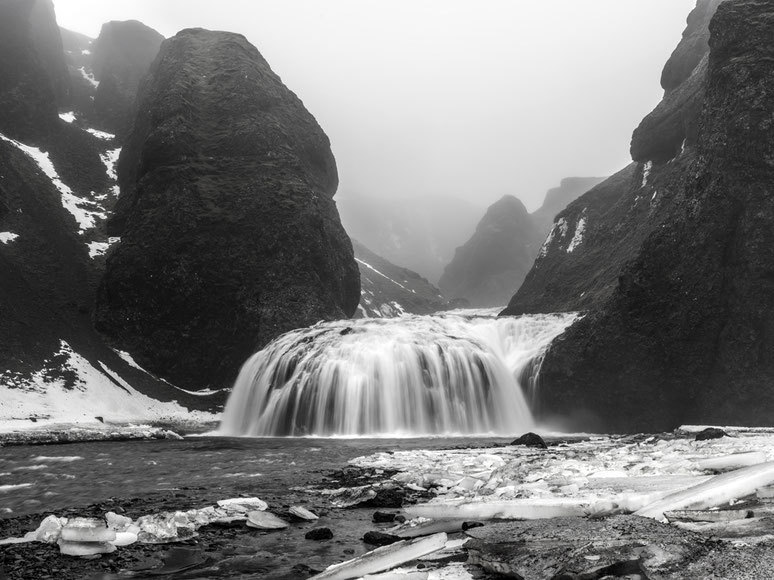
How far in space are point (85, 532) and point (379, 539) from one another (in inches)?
156

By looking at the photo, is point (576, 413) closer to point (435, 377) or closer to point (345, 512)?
point (435, 377)

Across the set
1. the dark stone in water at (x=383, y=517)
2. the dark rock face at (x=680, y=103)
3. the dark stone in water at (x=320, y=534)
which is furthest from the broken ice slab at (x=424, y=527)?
the dark rock face at (x=680, y=103)

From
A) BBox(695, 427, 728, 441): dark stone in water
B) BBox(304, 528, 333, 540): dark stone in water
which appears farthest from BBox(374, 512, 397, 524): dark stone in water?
BBox(695, 427, 728, 441): dark stone in water

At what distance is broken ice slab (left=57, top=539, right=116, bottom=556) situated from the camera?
666 centimetres

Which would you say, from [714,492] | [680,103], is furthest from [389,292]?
[714,492]

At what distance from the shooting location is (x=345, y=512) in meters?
9.05

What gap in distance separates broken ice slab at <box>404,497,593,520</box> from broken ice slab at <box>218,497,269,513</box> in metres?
3.05

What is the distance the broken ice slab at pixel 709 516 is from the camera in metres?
4.70

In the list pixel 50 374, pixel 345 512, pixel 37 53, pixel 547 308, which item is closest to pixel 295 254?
pixel 50 374

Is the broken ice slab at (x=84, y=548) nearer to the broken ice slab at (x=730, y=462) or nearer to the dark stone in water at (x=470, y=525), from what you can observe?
the dark stone in water at (x=470, y=525)

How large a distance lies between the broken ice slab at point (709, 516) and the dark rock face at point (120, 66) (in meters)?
78.5

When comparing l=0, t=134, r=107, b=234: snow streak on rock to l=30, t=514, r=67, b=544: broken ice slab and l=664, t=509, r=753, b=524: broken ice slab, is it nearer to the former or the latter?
l=30, t=514, r=67, b=544: broken ice slab

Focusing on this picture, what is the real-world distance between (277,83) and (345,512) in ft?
202

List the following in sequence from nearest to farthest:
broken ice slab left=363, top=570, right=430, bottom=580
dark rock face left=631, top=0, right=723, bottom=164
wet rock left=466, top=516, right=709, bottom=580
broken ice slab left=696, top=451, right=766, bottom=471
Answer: wet rock left=466, top=516, right=709, bottom=580, broken ice slab left=363, top=570, right=430, bottom=580, broken ice slab left=696, top=451, right=766, bottom=471, dark rock face left=631, top=0, right=723, bottom=164
